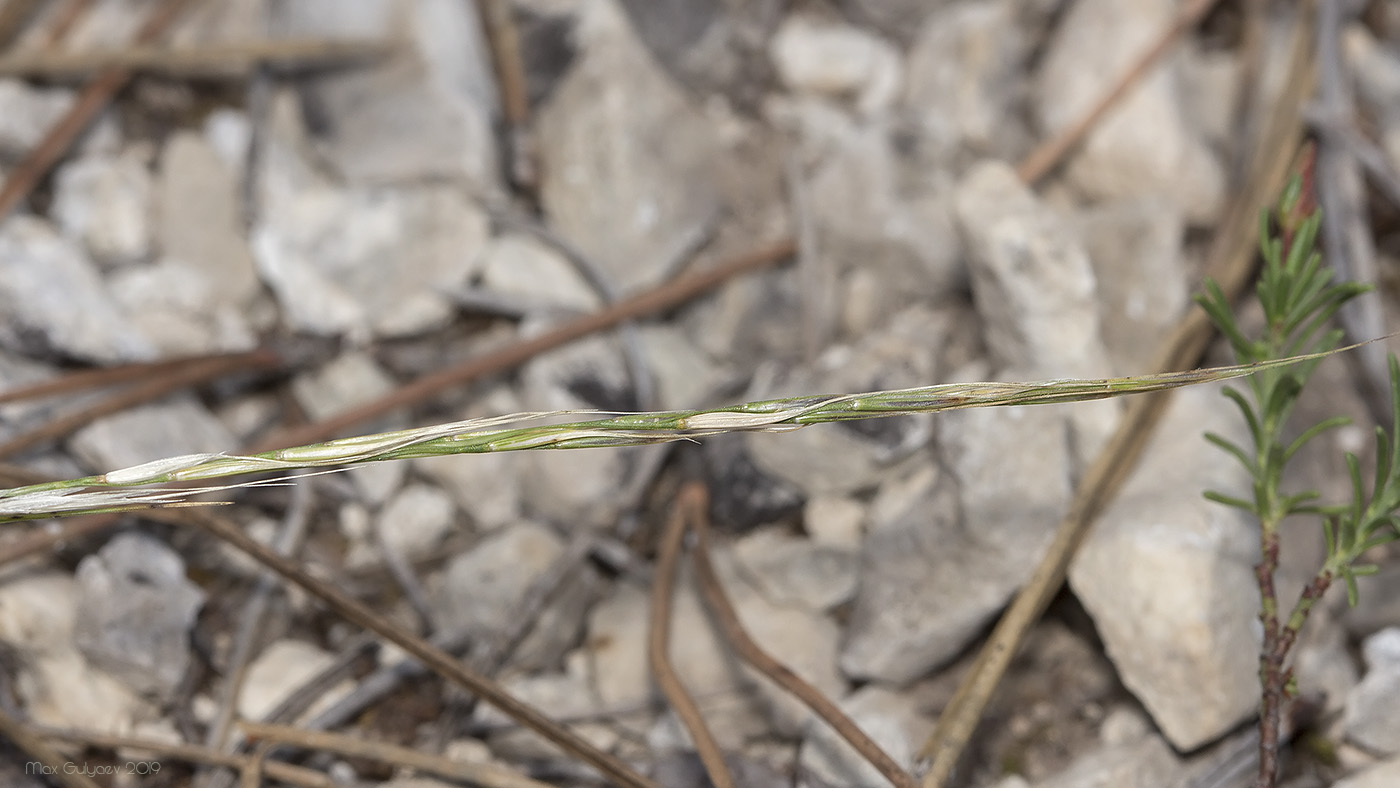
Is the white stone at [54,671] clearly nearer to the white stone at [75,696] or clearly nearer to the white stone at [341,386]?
the white stone at [75,696]

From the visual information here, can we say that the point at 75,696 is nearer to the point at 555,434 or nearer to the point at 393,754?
the point at 393,754

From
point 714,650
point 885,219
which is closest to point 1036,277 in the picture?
point 885,219

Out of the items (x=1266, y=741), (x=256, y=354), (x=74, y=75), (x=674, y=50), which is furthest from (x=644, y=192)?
(x=1266, y=741)

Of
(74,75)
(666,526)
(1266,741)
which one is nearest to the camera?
(1266,741)

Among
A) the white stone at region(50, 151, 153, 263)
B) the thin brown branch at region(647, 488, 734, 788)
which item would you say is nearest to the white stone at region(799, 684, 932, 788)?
the thin brown branch at region(647, 488, 734, 788)

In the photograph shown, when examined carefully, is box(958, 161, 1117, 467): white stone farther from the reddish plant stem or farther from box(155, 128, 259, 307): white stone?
box(155, 128, 259, 307): white stone

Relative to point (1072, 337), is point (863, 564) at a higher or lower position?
lower

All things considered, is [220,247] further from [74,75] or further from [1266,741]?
[1266,741]
